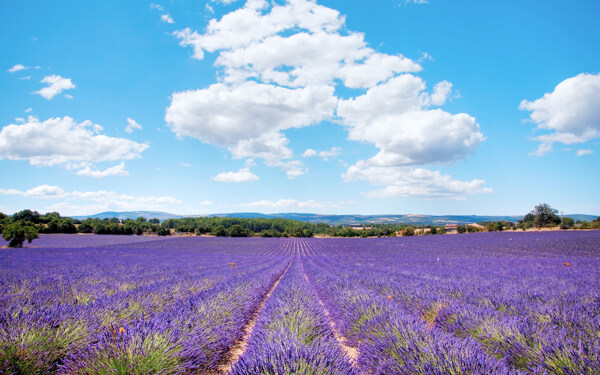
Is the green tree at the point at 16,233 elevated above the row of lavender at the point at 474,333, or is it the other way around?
the row of lavender at the point at 474,333

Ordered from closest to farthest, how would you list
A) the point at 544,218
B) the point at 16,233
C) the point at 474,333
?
the point at 474,333
the point at 16,233
the point at 544,218

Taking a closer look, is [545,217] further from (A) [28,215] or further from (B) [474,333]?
(A) [28,215]

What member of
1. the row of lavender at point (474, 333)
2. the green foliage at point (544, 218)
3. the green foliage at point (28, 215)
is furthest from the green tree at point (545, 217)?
the green foliage at point (28, 215)

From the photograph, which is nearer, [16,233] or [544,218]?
Result: [16,233]

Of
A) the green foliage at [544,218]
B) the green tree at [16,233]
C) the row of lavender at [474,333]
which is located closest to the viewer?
the row of lavender at [474,333]

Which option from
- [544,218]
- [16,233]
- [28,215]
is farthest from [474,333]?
[28,215]

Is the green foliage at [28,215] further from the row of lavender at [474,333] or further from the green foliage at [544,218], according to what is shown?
the green foliage at [544,218]

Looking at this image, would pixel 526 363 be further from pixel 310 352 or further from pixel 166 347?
pixel 166 347

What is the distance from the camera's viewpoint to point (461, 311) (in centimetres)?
341

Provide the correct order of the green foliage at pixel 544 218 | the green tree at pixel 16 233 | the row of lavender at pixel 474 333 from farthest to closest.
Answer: the green foliage at pixel 544 218, the green tree at pixel 16 233, the row of lavender at pixel 474 333

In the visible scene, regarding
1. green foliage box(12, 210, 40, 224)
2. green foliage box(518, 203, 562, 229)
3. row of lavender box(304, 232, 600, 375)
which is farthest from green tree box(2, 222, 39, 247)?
green foliage box(518, 203, 562, 229)

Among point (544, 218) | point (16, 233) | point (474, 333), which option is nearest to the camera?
point (474, 333)

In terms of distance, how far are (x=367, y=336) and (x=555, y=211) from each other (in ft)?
290

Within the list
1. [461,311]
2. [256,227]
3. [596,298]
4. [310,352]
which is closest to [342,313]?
[461,311]
